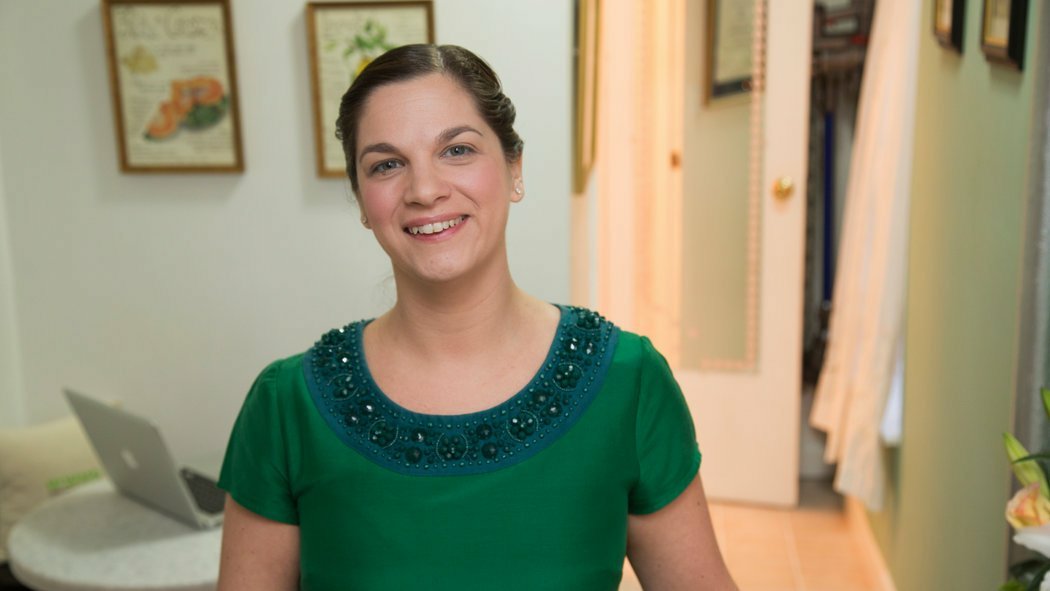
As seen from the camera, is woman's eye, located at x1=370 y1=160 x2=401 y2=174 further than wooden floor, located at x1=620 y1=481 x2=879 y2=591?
No

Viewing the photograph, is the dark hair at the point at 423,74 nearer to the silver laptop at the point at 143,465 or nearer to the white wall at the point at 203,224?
the silver laptop at the point at 143,465

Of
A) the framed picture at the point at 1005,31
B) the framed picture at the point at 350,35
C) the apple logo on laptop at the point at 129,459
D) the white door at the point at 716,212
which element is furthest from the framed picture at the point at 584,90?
the apple logo on laptop at the point at 129,459

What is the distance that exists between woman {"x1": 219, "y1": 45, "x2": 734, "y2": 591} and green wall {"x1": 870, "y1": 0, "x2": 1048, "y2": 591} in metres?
0.87

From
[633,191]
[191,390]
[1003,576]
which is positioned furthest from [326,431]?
[633,191]

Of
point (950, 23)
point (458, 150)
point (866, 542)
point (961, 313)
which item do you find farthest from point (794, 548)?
point (458, 150)

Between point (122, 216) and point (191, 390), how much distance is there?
1.40 feet

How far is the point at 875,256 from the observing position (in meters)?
3.08

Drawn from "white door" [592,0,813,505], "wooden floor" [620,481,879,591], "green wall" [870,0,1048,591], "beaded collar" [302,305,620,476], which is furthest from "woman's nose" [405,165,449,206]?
"white door" [592,0,813,505]

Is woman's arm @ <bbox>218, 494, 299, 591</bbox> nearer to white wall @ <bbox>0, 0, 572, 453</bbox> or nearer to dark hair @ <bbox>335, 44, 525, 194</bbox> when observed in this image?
dark hair @ <bbox>335, 44, 525, 194</bbox>

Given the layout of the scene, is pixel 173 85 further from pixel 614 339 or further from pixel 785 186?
pixel 785 186

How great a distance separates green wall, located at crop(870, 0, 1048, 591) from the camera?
1.85 metres

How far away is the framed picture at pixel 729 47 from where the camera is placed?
3.59 meters

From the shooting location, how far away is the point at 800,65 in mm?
3498

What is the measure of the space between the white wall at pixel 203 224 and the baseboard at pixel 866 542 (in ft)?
4.83
